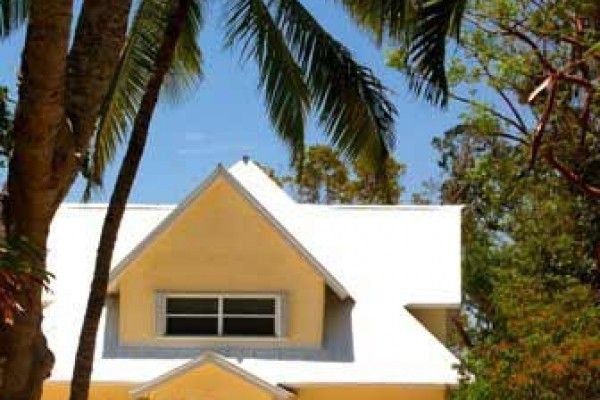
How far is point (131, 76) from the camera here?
664 inches

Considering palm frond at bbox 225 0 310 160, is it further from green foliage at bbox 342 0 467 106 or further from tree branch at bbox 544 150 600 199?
tree branch at bbox 544 150 600 199

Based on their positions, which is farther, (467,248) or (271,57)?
(467,248)

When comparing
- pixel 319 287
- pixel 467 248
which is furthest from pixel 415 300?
pixel 467 248

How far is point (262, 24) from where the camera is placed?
52.4ft

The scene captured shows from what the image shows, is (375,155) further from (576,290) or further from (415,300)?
(576,290)

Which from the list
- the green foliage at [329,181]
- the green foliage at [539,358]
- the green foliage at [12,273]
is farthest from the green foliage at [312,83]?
the green foliage at [329,181]

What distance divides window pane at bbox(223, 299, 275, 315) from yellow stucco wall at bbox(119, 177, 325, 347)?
287mm

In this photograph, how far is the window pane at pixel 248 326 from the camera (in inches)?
897

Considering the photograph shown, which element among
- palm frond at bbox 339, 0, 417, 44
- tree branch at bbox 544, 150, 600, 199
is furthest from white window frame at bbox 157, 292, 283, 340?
palm frond at bbox 339, 0, 417, 44

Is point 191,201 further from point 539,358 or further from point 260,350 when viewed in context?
point 539,358

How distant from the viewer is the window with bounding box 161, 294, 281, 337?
2278cm

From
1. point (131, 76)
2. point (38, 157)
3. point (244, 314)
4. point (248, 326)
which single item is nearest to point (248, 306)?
point (244, 314)

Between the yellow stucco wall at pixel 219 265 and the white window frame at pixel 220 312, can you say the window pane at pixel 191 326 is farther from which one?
the yellow stucco wall at pixel 219 265

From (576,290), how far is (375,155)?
10.0m
